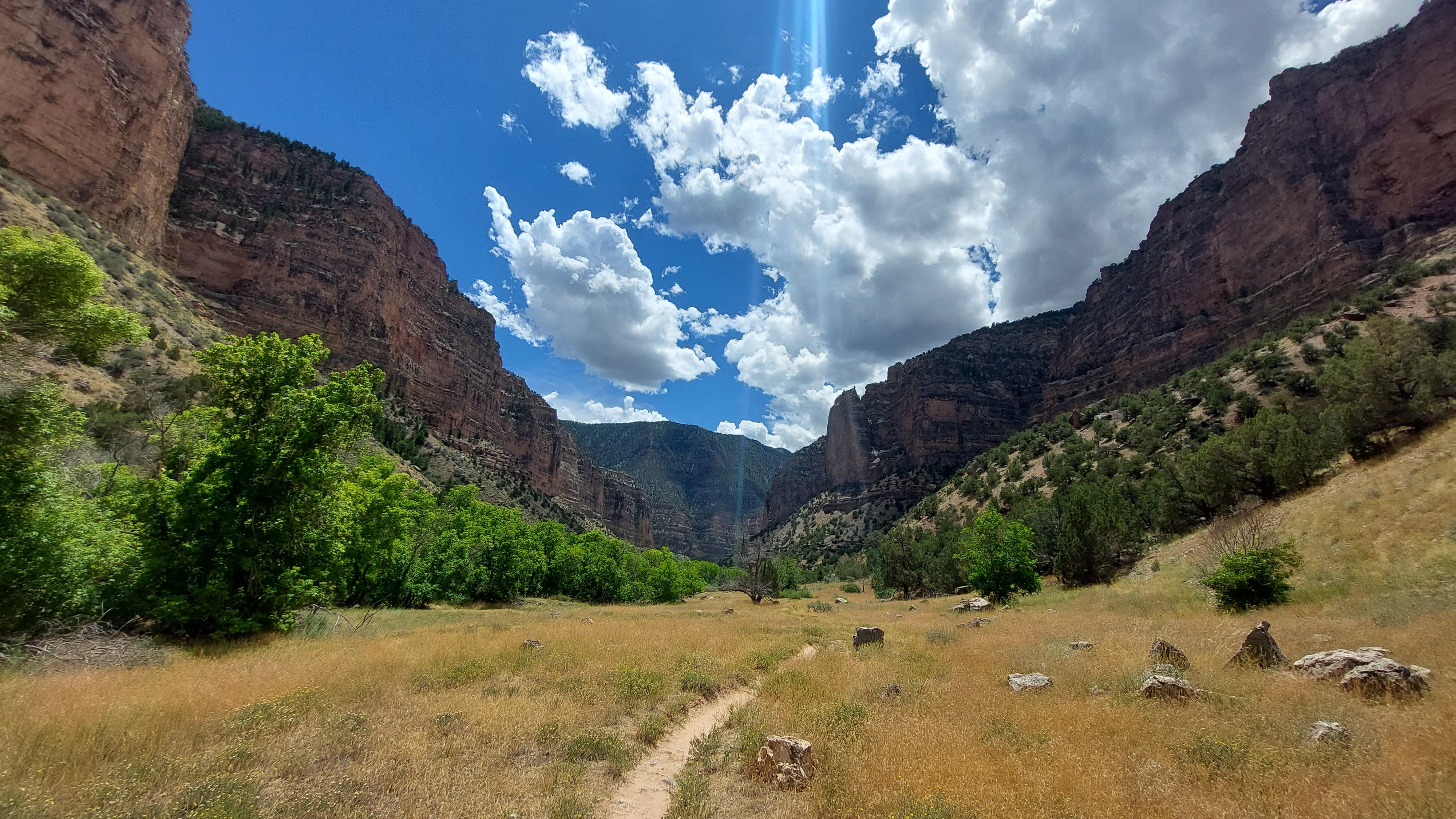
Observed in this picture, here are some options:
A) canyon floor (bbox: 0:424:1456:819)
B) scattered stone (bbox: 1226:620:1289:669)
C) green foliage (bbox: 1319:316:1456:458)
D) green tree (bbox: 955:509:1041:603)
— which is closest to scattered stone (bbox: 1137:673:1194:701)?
canyon floor (bbox: 0:424:1456:819)

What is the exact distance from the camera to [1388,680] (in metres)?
6.17

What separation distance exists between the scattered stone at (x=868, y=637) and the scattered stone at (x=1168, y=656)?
714 cm

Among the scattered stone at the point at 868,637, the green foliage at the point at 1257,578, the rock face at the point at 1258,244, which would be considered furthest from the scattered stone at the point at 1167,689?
the rock face at the point at 1258,244

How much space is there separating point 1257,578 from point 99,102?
89.9m

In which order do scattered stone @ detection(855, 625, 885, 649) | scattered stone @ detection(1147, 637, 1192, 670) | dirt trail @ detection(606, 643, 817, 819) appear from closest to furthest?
1. dirt trail @ detection(606, 643, 817, 819)
2. scattered stone @ detection(1147, 637, 1192, 670)
3. scattered stone @ detection(855, 625, 885, 649)

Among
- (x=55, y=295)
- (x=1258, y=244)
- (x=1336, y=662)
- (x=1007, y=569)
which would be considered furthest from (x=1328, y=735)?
(x=1258, y=244)

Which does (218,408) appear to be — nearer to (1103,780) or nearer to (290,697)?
(290,697)

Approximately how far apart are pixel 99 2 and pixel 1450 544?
98.7 metres

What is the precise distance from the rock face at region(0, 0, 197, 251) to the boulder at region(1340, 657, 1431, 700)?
79.1 m

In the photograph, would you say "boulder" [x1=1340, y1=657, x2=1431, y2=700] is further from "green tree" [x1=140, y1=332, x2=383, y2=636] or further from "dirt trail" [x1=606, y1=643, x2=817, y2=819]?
"green tree" [x1=140, y1=332, x2=383, y2=636]

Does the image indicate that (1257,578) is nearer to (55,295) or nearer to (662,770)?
(662,770)

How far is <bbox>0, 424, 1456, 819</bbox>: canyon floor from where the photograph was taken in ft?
15.7

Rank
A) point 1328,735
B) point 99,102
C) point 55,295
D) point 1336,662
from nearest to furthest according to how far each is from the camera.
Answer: point 1328,735
point 1336,662
point 55,295
point 99,102

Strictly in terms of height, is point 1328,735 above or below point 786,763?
above
